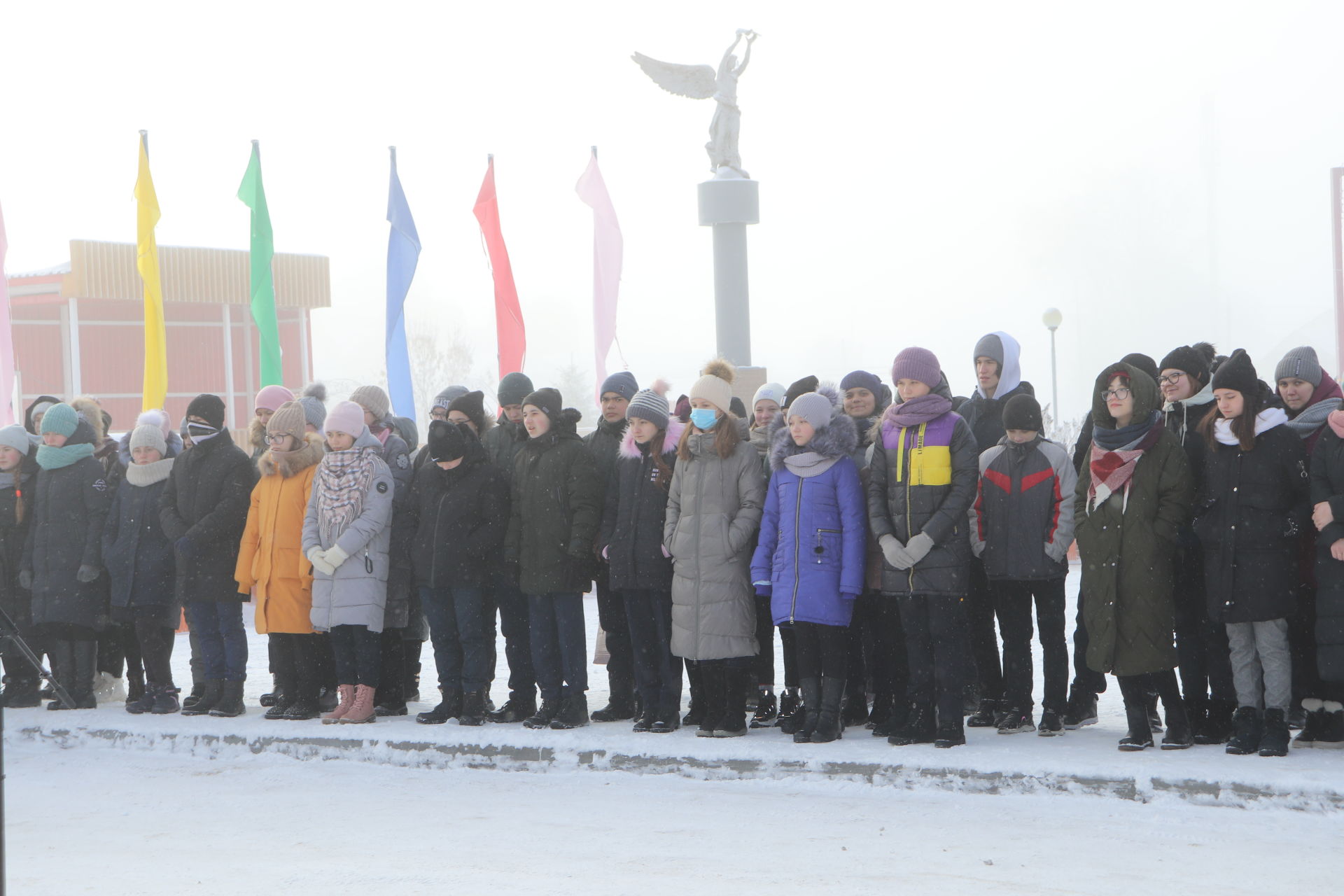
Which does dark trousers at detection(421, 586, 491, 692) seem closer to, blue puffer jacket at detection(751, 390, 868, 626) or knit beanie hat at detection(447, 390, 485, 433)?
knit beanie hat at detection(447, 390, 485, 433)

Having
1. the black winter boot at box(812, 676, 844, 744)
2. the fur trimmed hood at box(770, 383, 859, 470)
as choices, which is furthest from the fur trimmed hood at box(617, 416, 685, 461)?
the black winter boot at box(812, 676, 844, 744)

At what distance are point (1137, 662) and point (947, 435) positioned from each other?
4.29 feet

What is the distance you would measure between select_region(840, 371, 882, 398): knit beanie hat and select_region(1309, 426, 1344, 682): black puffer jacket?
2.12 m

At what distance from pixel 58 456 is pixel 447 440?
2.81 meters

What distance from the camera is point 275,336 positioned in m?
15.5

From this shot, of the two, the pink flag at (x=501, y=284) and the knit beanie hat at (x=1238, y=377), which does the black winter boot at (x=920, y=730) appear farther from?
the pink flag at (x=501, y=284)

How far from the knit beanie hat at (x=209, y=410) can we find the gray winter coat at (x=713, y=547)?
2924mm

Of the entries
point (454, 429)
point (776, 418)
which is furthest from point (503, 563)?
point (776, 418)

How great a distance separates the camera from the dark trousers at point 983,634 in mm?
6301

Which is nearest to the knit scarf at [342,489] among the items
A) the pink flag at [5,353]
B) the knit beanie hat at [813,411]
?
the knit beanie hat at [813,411]

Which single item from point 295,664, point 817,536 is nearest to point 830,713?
point 817,536

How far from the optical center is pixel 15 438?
25.9 ft

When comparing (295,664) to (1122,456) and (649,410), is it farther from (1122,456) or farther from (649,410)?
(1122,456)

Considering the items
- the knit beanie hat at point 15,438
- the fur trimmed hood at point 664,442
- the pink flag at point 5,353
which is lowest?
the fur trimmed hood at point 664,442
